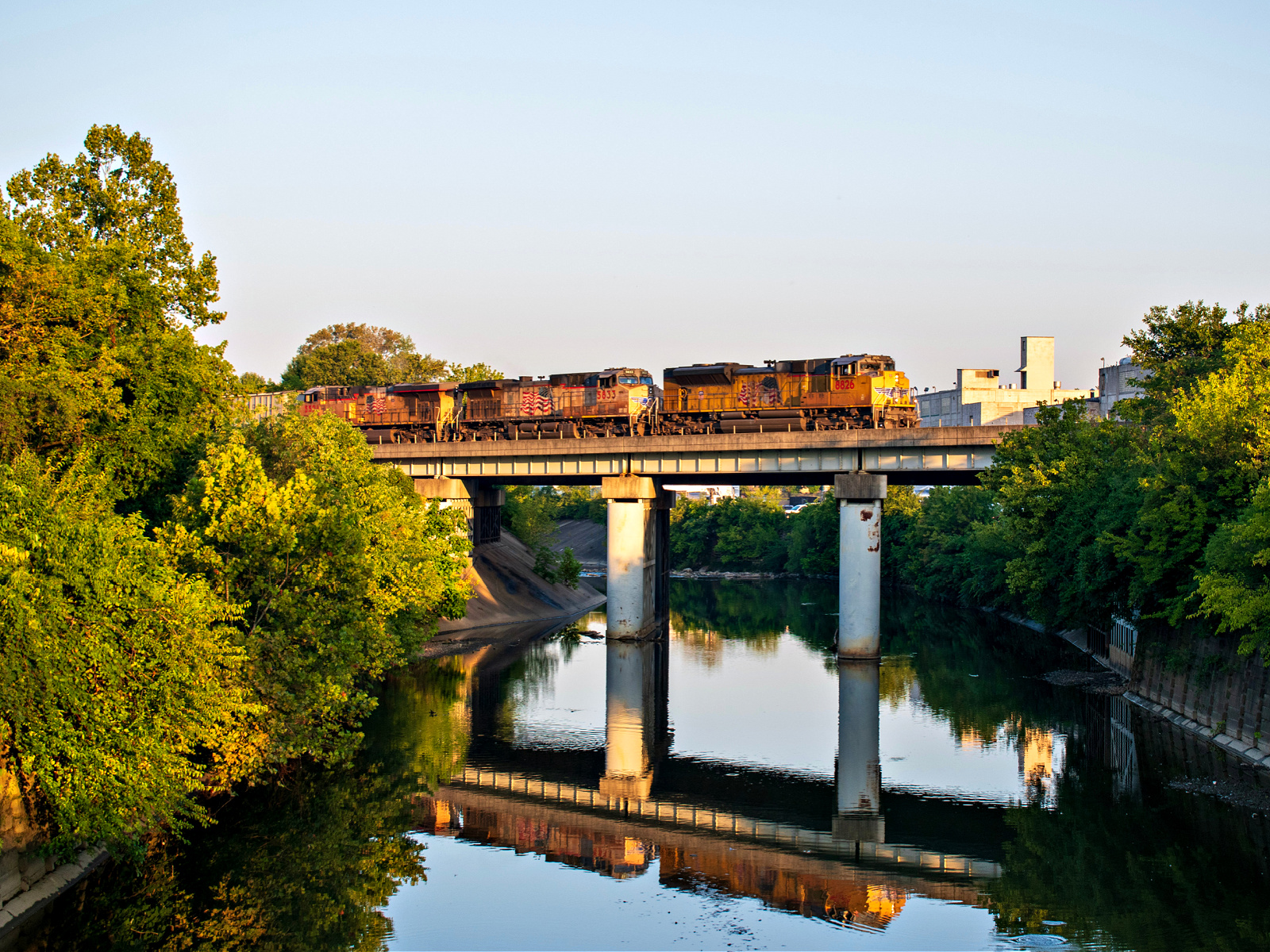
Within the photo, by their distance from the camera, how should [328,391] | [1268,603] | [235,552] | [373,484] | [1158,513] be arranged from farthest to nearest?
[328,391]
[373,484]
[1158,513]
[235,552]
[1268,603]

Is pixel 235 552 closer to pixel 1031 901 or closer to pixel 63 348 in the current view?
pixel 63 348

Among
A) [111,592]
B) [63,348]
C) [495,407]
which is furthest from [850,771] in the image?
[495,407]

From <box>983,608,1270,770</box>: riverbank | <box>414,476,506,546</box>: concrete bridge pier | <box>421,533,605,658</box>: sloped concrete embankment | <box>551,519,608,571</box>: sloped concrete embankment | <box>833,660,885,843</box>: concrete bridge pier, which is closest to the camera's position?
<box>833,660,885,843</box>: concrete bridge pier

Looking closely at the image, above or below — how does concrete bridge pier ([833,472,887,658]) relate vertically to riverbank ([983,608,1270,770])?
above

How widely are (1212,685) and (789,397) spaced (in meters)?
27.5

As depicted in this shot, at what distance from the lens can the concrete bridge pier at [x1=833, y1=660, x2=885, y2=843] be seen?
2858cm

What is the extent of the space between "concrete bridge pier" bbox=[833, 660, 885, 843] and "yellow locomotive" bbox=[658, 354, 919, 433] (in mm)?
13661

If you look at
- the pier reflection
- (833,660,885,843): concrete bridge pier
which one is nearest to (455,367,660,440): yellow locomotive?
(833,660,885,843): concrete bridge pier

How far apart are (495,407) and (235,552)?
39.7 meters

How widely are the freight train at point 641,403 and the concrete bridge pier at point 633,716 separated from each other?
12.4 meters

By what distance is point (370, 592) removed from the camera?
32219mm

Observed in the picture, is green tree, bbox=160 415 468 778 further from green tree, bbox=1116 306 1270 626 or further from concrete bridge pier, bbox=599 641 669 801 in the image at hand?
green tree, bbox=1116 306 1270 626

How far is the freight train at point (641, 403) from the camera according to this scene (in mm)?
Answer: 58062

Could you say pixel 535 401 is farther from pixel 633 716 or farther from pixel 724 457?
pixel 633 716
